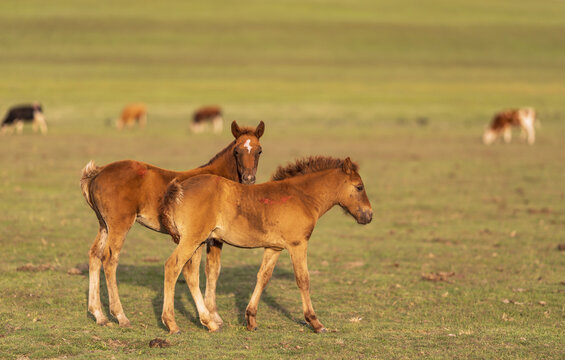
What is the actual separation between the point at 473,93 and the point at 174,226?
58.3 m

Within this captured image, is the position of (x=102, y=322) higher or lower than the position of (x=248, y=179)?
lower

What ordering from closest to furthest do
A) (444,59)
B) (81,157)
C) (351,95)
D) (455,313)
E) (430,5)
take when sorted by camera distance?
1. (455,313)
2. (81,157)
3. (351,95)
4. (444,59)
5. (430,5)

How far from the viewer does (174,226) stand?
899 cm

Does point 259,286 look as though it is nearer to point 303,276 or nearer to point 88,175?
point 303,276

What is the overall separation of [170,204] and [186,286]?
3.41 metres

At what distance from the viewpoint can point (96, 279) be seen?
31.7 feet

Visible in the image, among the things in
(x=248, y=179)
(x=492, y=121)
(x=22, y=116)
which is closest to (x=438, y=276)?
(x=248, y=179)

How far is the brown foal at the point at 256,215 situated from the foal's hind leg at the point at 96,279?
991 millimetres

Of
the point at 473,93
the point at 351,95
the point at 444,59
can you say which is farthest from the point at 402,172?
the point at 444,59

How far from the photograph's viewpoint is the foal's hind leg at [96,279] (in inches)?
372

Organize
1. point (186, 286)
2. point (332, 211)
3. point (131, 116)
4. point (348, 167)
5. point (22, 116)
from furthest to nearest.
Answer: point (131, 116) < point (22, 116) < point (332, 211) < point (186, 286) < point (348, 167)

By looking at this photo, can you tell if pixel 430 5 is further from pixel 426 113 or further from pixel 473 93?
pixel 426 113

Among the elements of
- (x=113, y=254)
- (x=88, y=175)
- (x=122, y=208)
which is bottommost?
(x=113, y=254)

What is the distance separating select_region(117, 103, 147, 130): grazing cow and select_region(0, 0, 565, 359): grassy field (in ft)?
3.63
